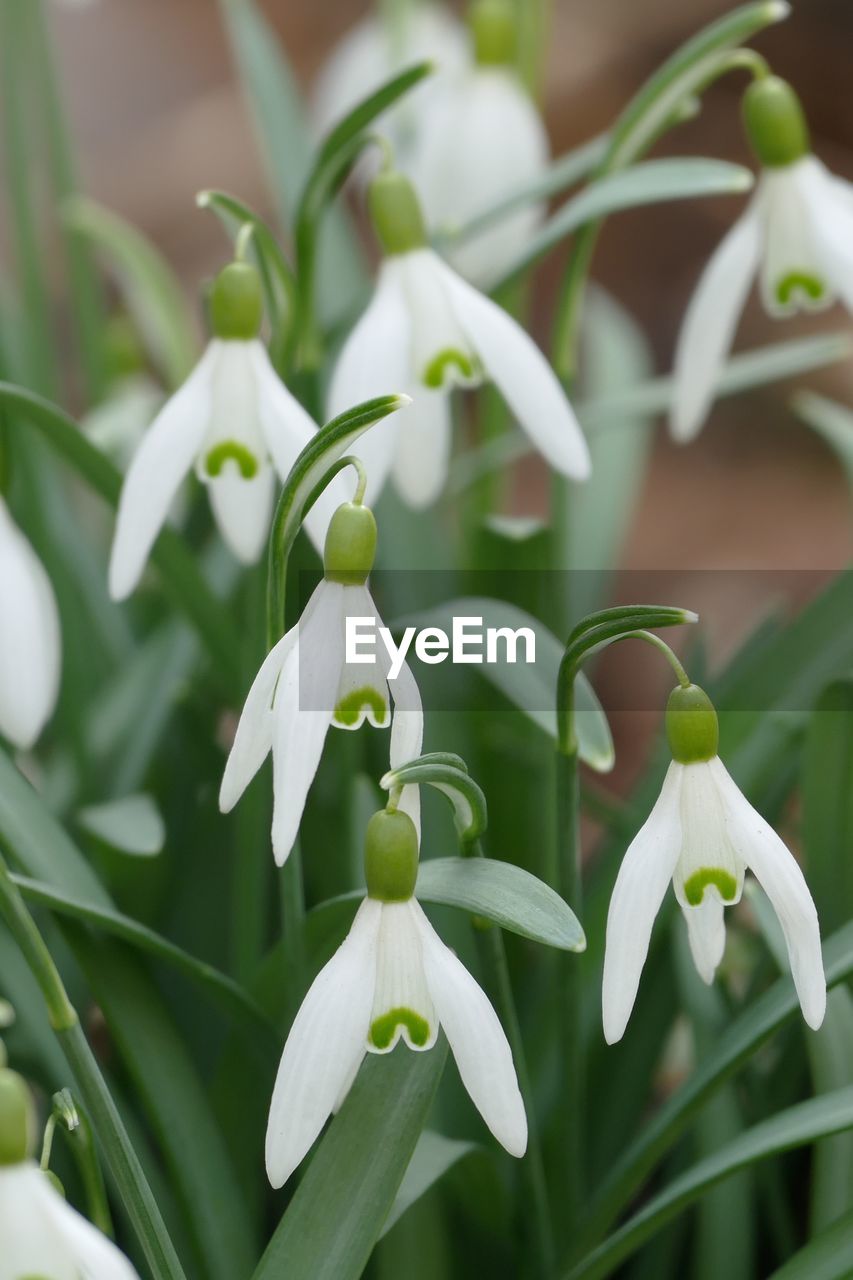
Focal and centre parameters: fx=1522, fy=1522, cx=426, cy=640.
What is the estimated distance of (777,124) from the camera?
39.4 inches

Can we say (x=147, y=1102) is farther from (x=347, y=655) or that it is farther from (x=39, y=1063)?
(x=347, y=655)

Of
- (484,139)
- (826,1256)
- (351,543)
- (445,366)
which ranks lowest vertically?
(826,1256)

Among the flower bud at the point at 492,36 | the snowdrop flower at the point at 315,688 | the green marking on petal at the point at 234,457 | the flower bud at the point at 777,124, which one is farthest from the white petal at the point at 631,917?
the flower bud at the point at 492,36

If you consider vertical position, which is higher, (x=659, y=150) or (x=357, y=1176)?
(x=659, y=150)

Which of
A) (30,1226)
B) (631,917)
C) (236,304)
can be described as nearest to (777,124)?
(236,304)

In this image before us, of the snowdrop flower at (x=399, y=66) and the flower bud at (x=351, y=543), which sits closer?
the flower bud at (x=351, y=543)

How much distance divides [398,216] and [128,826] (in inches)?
16.2

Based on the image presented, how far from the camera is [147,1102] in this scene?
0.86m

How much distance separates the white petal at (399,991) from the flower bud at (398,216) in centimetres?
46

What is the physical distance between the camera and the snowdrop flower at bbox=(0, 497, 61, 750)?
82cm

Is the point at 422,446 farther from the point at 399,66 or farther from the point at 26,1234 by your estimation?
the point at 399,66

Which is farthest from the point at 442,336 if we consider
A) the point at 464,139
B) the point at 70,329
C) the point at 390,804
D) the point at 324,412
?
the point at 70,329

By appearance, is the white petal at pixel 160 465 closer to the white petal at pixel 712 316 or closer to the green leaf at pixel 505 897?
the green leaf at pixel 505 897

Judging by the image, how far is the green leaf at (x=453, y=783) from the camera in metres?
0.62
